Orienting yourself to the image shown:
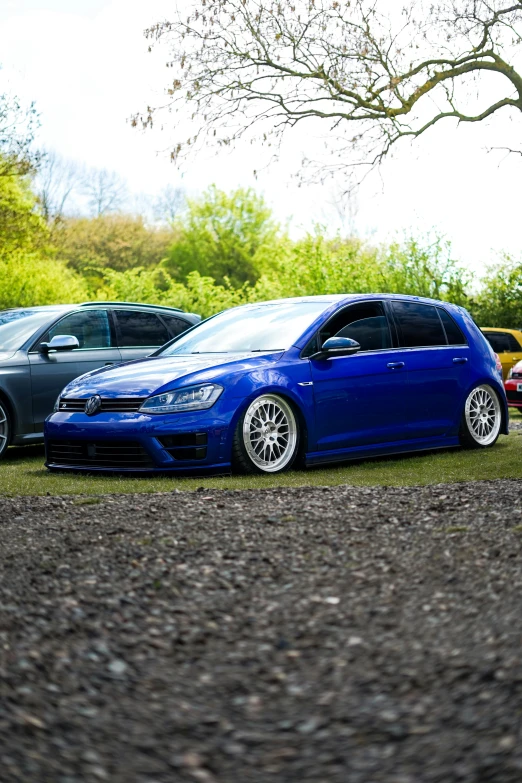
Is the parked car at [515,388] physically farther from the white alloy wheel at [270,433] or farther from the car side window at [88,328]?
the white alloy wheel at [270,433]

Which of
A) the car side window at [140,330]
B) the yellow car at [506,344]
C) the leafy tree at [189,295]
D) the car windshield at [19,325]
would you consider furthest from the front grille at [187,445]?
the leafy tree at [189,295]

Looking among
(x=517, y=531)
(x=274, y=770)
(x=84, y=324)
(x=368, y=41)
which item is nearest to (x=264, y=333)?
(x=84, y=324)

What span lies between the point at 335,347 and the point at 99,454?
7.31ft

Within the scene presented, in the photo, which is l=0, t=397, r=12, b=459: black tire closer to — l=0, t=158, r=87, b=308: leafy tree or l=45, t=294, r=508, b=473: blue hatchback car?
l=45, t=294, r=508, b=473: blue hatchback car

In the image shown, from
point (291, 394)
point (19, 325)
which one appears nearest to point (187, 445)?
point (291, 394)

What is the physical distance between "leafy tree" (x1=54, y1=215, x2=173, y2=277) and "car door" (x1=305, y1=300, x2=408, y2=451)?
5493 centimetres

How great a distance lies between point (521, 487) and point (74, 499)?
291cm

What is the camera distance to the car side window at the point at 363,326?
31.8 ft

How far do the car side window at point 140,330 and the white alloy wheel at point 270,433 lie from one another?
11.6 feet

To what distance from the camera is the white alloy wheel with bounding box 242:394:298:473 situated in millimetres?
8719

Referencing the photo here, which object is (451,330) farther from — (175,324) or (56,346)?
(56,346)

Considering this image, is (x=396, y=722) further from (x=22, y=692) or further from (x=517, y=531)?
(x=517, y=531)

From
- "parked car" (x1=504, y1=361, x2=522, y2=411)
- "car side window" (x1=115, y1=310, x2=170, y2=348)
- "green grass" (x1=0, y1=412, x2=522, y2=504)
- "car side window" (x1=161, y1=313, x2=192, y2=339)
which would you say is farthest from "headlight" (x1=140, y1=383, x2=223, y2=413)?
"parked car" (x1=504, y1=361, x2=522, y2=411)

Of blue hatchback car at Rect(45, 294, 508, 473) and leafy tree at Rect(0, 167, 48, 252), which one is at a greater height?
leafy tree at Rect(0, 167, 48, 252)
